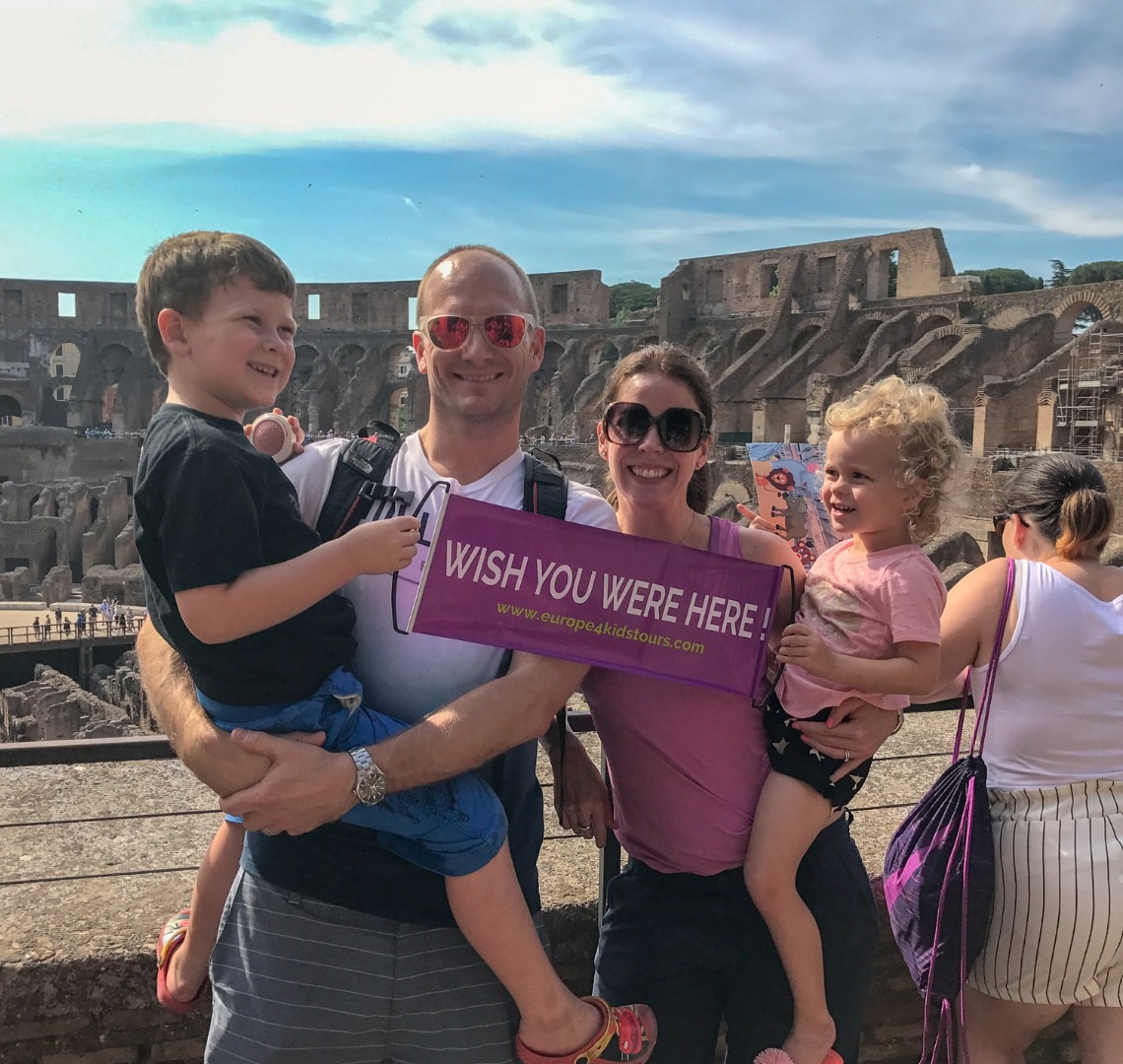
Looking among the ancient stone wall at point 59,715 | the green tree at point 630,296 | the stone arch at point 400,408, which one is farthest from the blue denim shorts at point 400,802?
the green tree at point 630,296

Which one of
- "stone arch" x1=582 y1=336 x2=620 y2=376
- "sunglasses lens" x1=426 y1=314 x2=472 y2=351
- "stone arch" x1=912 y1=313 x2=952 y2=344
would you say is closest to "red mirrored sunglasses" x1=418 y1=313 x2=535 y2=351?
"sunglasses lens" x1=426 y1=314 x2=472 y2=351

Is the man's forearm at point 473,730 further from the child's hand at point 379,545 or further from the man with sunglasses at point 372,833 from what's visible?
the child's hand at point 379,545

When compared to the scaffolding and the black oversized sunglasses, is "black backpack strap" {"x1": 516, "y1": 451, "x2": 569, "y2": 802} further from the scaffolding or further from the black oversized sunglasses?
the scaffolding

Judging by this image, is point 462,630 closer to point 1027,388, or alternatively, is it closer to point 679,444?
point 679,444

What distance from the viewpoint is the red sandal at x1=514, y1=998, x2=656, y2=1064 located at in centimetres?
177

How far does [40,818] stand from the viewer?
8.66ft

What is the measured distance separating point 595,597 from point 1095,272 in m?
66.2

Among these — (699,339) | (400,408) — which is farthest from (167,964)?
(400,408)

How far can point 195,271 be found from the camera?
1.85m

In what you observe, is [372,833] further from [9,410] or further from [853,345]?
[9,410]

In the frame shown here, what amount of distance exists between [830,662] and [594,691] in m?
0.51

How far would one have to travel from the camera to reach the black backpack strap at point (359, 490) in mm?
1924

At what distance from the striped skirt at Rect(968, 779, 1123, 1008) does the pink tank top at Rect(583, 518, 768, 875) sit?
0.57m

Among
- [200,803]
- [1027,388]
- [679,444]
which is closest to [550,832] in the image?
[200,803]
